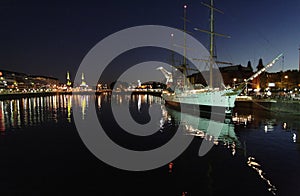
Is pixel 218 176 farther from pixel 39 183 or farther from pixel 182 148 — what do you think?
pixel 39 183

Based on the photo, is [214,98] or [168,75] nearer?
[214,98]

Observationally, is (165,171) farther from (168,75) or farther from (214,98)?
(168,75)

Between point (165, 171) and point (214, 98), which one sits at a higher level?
point (214, 98)

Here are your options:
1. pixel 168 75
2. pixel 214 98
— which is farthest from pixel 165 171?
pixel 168 75

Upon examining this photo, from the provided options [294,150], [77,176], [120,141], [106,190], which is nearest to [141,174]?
[106,190]

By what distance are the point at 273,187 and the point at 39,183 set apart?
32.5ft

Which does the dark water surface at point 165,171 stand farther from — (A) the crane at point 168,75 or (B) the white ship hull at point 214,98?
(A) the crane at point 168,75

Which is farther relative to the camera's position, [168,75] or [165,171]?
[168,75]

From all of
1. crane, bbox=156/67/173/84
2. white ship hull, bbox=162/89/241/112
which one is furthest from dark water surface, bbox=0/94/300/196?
crane, bbox=156/67/173/84

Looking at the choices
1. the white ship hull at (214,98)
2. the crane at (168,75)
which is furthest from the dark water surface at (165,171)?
the crane at (168,75)

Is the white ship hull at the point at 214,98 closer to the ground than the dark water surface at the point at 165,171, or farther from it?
farther from it

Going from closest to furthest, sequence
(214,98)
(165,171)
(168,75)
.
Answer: (165,171), (214,98), (168,75)

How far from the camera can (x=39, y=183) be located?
1026cm

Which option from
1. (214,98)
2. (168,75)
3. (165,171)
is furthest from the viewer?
(168,75)
